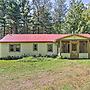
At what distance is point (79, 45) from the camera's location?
1417 inches

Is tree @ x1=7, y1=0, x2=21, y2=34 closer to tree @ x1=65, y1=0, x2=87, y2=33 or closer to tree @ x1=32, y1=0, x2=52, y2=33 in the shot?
tree @ x1=32, y1=0, x2=52, y2=33

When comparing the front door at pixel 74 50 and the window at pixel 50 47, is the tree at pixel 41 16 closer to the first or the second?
the window at pixel 50 47

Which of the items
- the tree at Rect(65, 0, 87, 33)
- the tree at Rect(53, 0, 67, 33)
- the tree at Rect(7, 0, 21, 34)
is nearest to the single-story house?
the tree at Rect(65, 0, 87, 33)

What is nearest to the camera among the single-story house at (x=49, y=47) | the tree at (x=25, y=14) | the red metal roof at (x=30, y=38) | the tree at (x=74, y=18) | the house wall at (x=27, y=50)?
the single-story house at (x=49, y=47)

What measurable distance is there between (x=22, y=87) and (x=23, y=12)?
53.9m

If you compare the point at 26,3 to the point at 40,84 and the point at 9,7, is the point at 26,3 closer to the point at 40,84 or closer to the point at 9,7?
the point at 9,7

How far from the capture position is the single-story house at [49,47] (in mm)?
35375

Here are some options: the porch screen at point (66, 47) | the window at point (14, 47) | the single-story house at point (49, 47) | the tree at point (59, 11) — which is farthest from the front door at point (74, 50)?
the tree at point (59, 11)

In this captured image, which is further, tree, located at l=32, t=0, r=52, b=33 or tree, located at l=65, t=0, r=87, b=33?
tree, located at l=32, t=0, r=52, b=33

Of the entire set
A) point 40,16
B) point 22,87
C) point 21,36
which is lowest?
point 22,87

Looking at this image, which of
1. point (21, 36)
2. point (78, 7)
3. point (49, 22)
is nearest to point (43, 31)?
point (49, 22)

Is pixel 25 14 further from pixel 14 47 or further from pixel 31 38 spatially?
pixel 14 47

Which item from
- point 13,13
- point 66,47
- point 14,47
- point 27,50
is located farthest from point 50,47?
point 13,13

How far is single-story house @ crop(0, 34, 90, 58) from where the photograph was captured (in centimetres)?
3538
